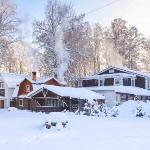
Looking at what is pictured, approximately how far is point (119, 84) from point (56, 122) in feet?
110

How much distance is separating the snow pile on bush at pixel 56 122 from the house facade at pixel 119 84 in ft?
93.9

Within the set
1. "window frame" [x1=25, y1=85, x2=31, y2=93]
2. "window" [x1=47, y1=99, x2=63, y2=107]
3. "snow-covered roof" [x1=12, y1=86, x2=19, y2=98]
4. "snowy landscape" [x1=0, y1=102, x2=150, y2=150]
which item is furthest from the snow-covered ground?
"snow-covered roof" [x1=12, y1=86, x2=19, y2=98]

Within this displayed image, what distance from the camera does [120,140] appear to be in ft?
63.6

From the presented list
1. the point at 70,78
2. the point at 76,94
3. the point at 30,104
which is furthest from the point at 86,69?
the point at 76,94

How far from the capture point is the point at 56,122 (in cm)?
2512

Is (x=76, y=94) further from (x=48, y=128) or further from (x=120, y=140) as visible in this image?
(x=120, y=140)

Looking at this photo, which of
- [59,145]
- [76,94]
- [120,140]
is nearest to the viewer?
[59,145]

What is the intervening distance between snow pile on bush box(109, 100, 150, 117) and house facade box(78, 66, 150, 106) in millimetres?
14129

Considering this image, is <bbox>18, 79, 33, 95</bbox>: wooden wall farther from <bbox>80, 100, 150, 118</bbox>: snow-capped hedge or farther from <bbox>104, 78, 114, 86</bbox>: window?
<bbox>80, 100, 150, 118</bbox>: snow-capped hedge

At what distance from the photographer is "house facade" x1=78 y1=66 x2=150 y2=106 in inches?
2181

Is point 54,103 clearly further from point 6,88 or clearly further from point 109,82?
point 6,88

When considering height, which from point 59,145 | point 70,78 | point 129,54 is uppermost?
point 129,54

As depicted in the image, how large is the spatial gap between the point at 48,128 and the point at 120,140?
6770 mm

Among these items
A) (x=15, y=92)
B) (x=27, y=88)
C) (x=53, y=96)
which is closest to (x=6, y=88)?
(x=15, y=92)
